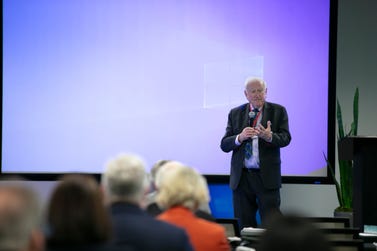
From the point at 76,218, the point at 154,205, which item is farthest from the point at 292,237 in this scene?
the point at 154,205

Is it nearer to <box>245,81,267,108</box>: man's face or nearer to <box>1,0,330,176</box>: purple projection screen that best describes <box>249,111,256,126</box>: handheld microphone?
<box>245,81,267,108</box>: man's face

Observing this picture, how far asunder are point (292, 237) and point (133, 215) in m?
1.05

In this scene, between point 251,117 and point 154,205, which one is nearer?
point 154,205

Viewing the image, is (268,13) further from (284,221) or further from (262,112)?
(284,221)

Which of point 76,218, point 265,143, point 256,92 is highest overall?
point 256,92

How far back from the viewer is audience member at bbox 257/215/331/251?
1278mm

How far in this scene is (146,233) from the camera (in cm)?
218

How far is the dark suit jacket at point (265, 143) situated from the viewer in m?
4.90

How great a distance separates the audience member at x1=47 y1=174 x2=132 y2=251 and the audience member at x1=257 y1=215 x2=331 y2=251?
61cm

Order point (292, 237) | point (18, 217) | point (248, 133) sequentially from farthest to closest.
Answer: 1. point (248, 133)
2. point (18, 217)
3. point (292, 237)

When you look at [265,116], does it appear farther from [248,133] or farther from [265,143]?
[248,133]

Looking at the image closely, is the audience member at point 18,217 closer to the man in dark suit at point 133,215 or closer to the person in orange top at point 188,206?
the man in dark suit at point 133,215

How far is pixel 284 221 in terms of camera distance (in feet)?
4.38

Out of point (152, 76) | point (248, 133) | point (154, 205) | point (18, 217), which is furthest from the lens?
point (152, 76)
